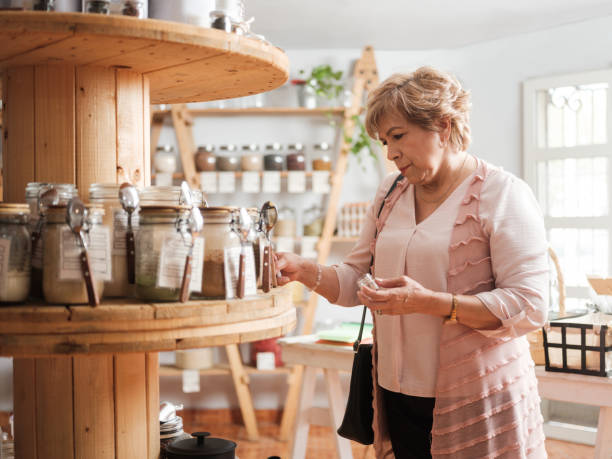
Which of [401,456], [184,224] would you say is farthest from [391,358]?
[184,224]

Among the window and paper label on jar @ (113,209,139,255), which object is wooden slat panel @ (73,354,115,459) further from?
the window

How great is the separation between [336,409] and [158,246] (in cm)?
186

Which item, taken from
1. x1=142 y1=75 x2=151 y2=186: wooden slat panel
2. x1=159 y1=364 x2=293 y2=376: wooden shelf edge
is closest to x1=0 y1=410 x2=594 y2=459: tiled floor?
x1=159 y1=364 x2=293 y2=376: wooden shelf edge

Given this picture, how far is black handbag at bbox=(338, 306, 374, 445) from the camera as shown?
187 cm

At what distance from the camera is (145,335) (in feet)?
3.26

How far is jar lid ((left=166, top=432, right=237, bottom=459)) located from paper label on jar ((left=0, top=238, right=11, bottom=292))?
→ 654mm

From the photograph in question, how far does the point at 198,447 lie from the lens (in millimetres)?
1516

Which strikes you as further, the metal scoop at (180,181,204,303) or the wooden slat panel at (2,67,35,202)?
the wooden slat panel at (2,67,35,202)

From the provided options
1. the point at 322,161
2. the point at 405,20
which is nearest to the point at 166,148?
the point at 322,161

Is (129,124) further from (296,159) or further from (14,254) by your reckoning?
(296,159)

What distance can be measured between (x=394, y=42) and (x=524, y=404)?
138 inches

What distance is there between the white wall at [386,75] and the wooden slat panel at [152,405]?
334 cm

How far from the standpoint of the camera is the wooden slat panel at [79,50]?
1.06 meters

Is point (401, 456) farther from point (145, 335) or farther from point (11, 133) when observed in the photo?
point (11, 133)
